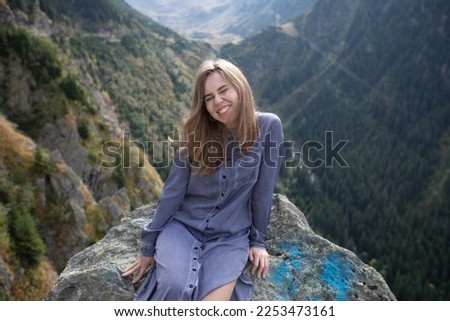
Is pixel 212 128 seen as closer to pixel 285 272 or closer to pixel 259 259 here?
pixel 259 259

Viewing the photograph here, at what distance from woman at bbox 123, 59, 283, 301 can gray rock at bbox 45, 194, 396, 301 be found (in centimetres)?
36

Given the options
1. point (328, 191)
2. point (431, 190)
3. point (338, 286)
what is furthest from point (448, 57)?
point (338, 286)

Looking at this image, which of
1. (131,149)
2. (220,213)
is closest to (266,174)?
(220,213)

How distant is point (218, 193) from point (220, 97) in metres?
1.44

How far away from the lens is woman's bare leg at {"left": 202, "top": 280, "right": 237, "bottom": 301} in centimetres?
504

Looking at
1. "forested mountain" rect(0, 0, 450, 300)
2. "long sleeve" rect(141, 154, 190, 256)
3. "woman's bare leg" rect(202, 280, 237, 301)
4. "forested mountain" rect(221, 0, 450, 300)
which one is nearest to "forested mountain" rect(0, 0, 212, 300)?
"forested mountain" rect(0, 0, 450, 300)

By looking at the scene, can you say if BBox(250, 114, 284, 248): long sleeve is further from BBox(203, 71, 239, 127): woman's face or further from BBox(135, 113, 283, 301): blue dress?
BBox(203, 71, 239, 127): woman's face

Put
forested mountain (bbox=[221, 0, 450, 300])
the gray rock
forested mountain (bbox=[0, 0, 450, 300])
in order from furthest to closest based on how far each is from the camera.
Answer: forested mountain (bbox=[221, 0, 450, 300])
forested mountain (bbox=[0, 0, 450, 300])
the gray rock

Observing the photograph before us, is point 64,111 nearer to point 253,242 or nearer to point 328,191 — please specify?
point 253,242

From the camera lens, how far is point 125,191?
41.7 m

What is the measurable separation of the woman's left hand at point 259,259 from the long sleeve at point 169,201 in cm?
138

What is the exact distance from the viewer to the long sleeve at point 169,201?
219 inches

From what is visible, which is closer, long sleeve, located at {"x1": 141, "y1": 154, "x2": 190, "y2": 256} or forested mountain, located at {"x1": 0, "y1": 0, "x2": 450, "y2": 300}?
long sleeve, located at {"x1": 141, "y1": 154, "x2": 190, "y2": 256}

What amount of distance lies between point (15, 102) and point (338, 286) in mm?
38762
